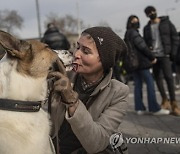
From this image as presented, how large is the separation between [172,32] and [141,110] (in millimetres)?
1584

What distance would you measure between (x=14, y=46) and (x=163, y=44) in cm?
526

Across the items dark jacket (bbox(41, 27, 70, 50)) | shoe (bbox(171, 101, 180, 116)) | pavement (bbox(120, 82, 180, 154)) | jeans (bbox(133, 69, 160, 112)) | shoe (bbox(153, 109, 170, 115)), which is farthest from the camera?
dark jacket (bbox(41, 27, 70, 50))

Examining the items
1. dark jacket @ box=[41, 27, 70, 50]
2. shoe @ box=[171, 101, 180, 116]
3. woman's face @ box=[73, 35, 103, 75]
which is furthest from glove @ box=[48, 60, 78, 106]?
dark jacket @ box=[41, 27, 70, 50]

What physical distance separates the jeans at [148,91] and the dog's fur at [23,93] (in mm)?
4834

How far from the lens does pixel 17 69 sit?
2.60 m

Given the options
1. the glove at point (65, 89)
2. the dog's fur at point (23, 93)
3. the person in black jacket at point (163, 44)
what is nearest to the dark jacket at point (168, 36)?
the person in black jacket at point (163, 44)

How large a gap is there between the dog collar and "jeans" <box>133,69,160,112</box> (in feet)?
16.4

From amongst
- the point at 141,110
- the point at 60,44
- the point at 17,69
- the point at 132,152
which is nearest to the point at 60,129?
the point at 17,69

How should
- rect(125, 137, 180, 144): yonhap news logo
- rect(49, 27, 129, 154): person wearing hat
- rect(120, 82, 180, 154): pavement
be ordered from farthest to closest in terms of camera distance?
rect(125, 137, 180, 144): yonhap news logo → rect(120, 82, 180, 154): pavement → rect(49, 27, 129, 154): person wearing hat

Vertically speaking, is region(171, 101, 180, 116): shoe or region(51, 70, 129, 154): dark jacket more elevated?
region(51, 70, 129, 154): dark jacket

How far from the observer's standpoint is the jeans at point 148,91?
24.2ft

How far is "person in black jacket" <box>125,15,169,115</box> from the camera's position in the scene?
7.32 meters

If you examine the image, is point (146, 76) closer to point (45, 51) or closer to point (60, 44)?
point (60, 44)

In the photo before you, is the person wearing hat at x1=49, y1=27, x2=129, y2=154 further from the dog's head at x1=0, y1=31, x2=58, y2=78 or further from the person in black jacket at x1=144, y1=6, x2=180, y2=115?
the person in black jacket at x1=144, y1=6, x2=180, y2=115
